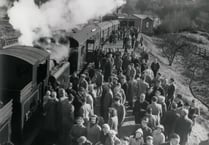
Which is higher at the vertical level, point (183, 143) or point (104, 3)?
point (104, 3)

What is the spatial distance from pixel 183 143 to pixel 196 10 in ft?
177

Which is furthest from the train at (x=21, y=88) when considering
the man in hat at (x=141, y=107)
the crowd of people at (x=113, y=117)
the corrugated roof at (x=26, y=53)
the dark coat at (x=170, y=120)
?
the dark coat at (x=170, y=120)

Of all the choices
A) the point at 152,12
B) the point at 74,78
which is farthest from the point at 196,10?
the point at 74,78

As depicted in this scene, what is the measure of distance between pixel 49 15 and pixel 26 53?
10813 mm

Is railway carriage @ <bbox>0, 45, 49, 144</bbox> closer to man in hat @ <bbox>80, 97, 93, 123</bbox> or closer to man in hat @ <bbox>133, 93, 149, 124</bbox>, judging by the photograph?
man in hat @ <bbox>80, 97, 93, 123</bbox>

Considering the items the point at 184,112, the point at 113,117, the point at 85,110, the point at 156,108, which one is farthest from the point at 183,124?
the point at 85,110

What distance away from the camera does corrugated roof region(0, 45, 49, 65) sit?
1070 cm

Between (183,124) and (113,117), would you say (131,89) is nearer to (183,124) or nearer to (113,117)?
(183,124)

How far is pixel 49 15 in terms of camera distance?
21.8 meters

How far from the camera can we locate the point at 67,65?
1603cm

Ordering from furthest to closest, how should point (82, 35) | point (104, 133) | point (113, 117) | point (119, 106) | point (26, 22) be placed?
point (82, 35)
point (26, 22)
point (119, 106)
point (113, 117)
point (104, 133)

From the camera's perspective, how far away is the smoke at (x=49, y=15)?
15.4m

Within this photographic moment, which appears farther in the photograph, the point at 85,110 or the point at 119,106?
the point at 119,106

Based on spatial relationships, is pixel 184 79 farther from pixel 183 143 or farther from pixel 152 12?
pixel 152 12
